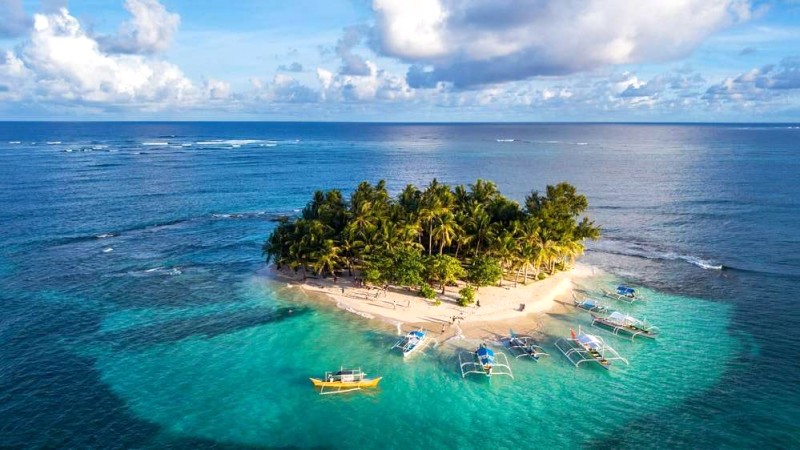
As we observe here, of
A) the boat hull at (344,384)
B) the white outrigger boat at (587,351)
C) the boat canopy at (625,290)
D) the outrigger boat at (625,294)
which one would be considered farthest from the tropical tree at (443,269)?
the boat canopy at (625,290)

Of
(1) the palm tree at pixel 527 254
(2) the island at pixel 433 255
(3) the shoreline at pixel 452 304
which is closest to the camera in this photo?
(3) the shoreline at pixel 452 304

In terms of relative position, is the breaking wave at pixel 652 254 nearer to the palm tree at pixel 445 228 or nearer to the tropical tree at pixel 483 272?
the palm tree at pixel 445 228

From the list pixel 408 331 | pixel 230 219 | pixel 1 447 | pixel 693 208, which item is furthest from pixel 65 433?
pixel 693 208

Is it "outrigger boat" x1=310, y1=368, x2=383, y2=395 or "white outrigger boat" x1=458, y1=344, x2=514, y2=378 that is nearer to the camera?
"outrigger boat" x1=310, y1=368, x2=383, y2=395

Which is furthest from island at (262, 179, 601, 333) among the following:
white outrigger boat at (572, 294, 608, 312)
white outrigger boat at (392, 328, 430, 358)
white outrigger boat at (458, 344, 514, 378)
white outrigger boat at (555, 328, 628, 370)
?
white outrigger boat at (555, 328, 628, 370)

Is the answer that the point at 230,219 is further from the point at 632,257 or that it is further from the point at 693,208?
the point at 693,208

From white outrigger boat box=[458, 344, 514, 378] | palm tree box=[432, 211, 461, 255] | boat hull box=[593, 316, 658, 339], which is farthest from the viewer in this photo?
palm tree box=[432, 211, 461, 255]

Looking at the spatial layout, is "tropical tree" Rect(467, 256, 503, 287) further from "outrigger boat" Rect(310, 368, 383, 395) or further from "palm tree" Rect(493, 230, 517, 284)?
"outrigger boat" Rect(310, 368, 383, 395)
